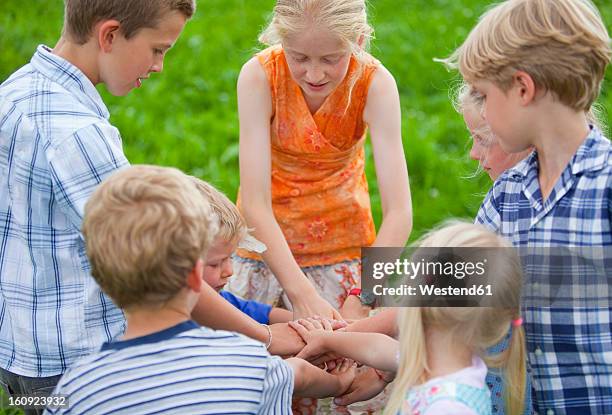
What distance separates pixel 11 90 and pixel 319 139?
121 cm

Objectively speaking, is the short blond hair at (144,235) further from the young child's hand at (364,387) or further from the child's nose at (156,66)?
the young child's hand at (364,387)

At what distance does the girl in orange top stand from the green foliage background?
1.47m

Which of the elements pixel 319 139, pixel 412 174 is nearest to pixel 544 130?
pixel 319 139

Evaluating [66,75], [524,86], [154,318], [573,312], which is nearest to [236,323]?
[154,318]

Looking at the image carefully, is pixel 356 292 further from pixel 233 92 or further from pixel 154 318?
pixel 233 92

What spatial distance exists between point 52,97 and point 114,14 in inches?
12.0

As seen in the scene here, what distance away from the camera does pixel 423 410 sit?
2287 millimetres

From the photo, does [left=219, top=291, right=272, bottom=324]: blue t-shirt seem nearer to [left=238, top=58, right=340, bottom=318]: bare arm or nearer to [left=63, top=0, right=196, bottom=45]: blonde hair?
[left=238, top=58, right=340, bottom=318]: bare arm

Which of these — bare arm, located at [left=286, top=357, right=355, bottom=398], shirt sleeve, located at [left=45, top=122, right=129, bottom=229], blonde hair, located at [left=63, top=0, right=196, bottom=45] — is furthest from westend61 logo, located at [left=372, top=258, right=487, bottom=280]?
blonde hair, located at [left=63, top=0, right=196, bottom=45]

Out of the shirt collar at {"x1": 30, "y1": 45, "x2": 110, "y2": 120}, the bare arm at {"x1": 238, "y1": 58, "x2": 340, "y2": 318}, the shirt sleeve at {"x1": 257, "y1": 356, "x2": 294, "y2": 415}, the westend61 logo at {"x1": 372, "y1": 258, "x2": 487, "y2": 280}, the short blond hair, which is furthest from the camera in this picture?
the bare arm at {"x1": 238, "y1": 58, "x2": 340, "y2": 318}

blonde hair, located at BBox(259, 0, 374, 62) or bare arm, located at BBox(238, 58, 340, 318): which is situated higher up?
blonde hair, located at BBox(259, 0, 374, 62)

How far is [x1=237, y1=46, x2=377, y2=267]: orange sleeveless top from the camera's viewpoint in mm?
3514

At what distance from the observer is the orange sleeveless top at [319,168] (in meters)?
3.51

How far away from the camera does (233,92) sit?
24.9 ft
